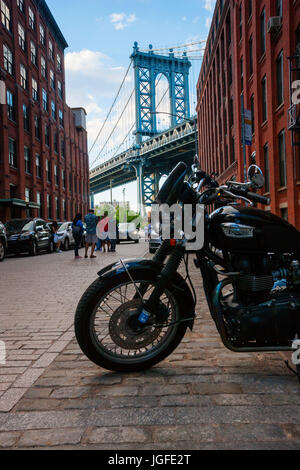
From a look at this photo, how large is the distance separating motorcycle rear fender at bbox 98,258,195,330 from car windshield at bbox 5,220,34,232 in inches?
613

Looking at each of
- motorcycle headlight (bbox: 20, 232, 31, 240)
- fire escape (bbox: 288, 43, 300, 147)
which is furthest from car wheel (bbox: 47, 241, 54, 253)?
fire escape (bbox: 288, 43, 300, 147)

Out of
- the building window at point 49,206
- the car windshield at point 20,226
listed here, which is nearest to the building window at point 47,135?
the building window at point 49,206

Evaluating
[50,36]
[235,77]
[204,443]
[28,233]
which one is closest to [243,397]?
[204,443]

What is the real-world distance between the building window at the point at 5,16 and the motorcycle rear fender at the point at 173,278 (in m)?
29.1

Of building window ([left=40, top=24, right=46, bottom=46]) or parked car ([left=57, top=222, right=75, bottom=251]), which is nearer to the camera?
parked car ([left=57, top=222, right=75, bottom=251])

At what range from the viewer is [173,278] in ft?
10.0

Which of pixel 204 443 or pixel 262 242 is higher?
pixel 262 242

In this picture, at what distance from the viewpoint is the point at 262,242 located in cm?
279

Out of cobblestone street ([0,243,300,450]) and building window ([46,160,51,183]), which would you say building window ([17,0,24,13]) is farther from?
cobblestone street ([0,243,300,450])

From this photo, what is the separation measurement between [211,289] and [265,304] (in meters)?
0.38

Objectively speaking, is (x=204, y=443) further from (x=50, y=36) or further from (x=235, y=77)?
(x=50, y=36)

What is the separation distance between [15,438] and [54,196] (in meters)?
35.5

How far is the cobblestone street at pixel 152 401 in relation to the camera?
82.4 inches

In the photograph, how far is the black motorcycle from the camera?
2.79m
